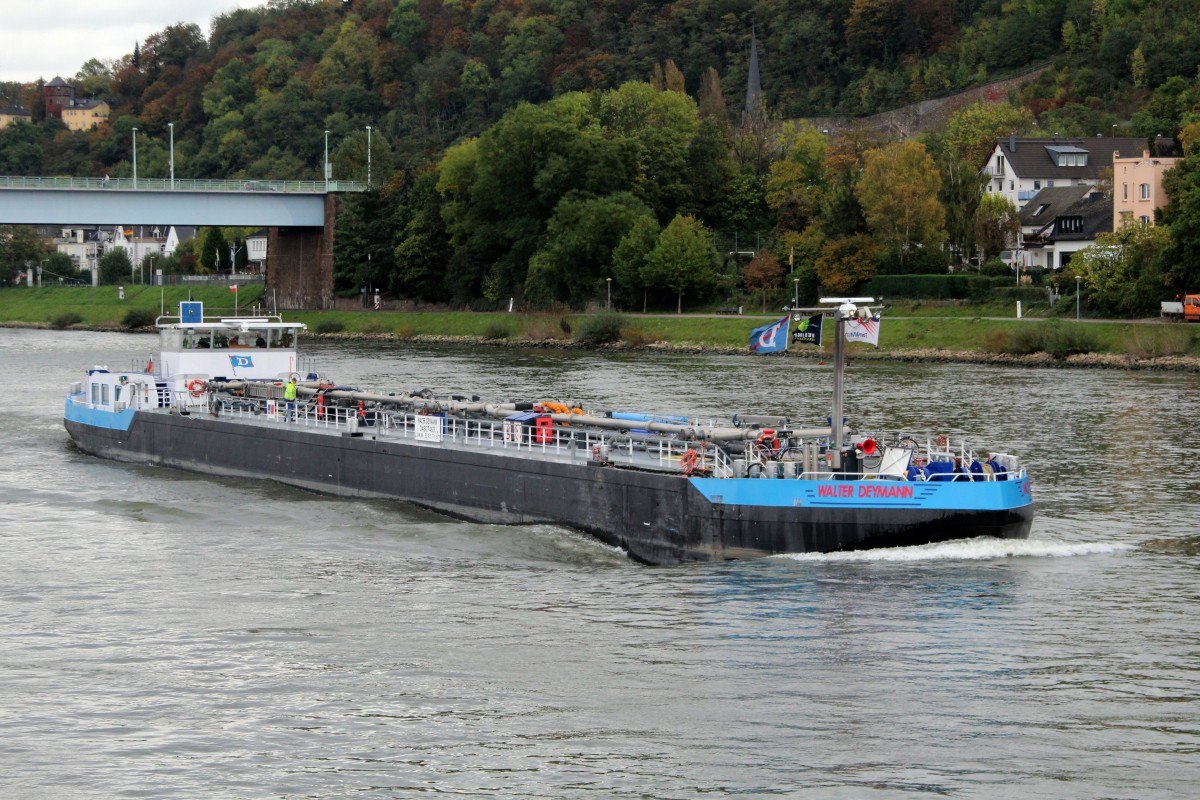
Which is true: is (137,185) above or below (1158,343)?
above

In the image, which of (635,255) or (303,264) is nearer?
(635,255)

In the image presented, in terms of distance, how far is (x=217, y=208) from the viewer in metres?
120

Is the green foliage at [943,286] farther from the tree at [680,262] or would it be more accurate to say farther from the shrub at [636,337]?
the shrub at [636,337]

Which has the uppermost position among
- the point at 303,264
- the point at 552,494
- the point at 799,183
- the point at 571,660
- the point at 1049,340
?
the point at 799,183

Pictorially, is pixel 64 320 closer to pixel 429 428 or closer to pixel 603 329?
pixel 603 329

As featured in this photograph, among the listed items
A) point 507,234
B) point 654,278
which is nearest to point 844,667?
point 654,278

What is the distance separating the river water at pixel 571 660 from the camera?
2098 cm

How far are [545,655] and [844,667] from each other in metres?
4.81

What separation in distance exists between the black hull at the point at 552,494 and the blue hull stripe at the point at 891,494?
147mm

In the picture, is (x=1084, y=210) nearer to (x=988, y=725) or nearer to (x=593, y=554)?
(x=593, y=554)

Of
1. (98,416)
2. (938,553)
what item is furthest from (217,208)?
(938,553)

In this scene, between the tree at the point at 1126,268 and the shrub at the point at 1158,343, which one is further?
the tree at the point at 1126,268

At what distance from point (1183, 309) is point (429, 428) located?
56671mm

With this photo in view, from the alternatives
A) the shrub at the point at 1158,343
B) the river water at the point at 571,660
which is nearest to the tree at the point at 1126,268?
the shrub at the point at 1158,343
